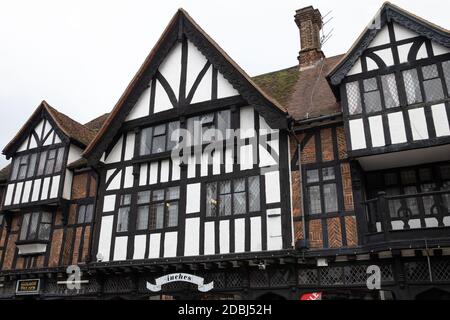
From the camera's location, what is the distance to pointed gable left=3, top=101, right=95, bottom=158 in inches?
726

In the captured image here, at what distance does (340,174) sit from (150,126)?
756 cm

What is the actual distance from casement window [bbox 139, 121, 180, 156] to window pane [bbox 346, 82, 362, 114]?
627cm

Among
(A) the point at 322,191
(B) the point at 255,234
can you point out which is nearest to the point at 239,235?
(B) the point at 255,234

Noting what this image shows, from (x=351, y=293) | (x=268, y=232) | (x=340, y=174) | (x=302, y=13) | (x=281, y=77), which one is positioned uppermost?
(x=302, y=13)

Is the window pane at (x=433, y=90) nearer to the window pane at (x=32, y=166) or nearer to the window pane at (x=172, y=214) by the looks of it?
the window pane at (x=172, y=214)

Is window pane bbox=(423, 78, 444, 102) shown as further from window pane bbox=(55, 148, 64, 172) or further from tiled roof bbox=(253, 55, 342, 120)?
window pane bbox=(55, 148, 64, 172)

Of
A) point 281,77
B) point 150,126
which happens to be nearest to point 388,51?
point 281,77

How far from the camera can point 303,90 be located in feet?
52.3

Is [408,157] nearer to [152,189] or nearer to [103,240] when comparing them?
[152,189]

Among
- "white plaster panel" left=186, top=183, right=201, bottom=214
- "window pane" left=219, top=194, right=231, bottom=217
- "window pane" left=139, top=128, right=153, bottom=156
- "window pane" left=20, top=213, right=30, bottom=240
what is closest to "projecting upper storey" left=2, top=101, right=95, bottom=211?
"window pane" left=20, top=213, right=30, bottom=240

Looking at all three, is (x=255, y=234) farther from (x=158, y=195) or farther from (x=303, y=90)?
(x=303, y=90)

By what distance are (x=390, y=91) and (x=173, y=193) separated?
7.94 meters

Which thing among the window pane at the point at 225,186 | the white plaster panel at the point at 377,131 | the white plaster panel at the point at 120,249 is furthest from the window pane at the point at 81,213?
the white plaster panel at the point at 377,131

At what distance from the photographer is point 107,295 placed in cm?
1489
